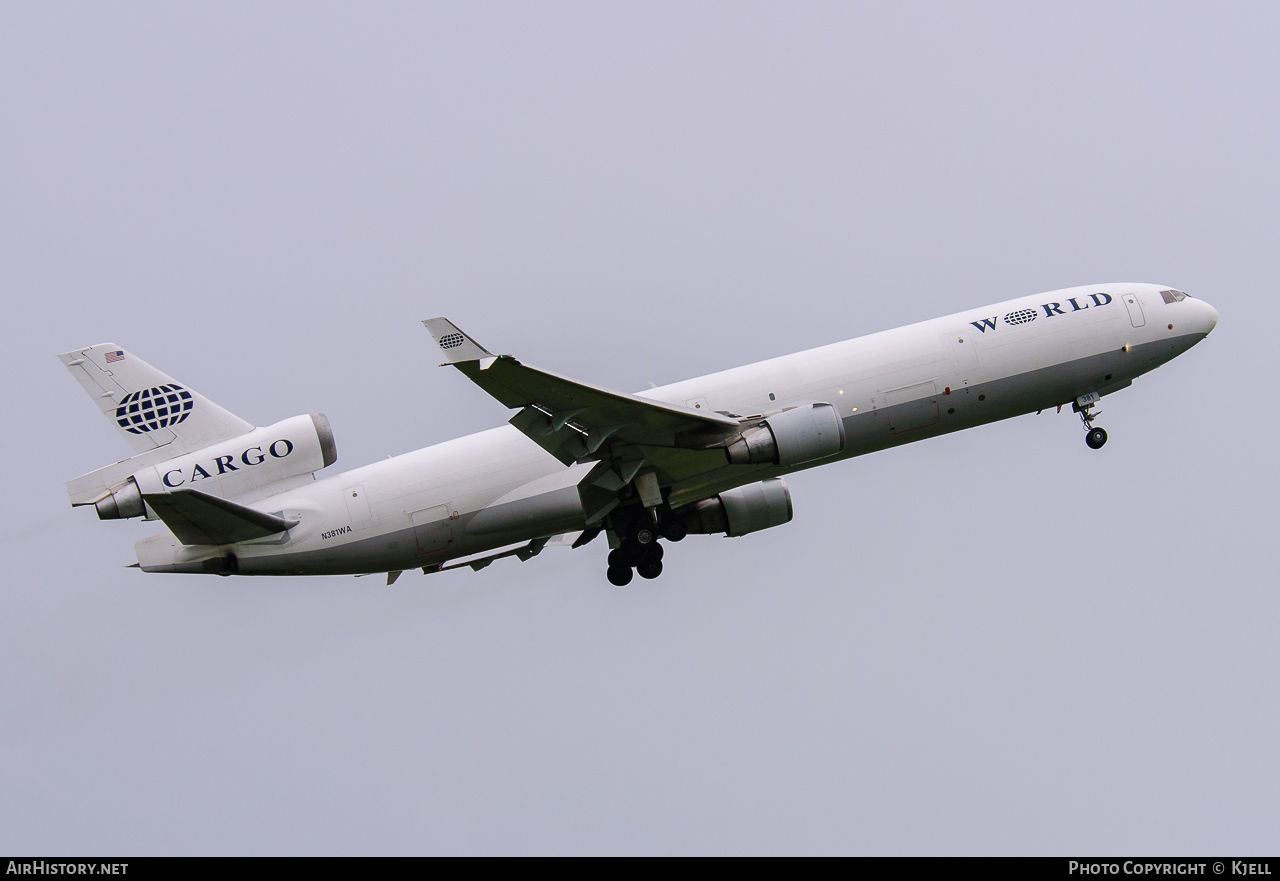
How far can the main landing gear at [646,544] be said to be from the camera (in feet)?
116


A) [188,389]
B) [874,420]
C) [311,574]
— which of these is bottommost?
[311,574]

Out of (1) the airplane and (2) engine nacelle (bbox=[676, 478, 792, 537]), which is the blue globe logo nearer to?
(1) the airplane

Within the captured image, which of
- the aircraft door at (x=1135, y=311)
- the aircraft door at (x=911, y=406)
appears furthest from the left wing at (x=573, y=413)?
the aircraft door at (x=1135, y=311)

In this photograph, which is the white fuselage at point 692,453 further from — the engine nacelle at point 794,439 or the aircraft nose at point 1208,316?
the aircraft nose at point 1208,316

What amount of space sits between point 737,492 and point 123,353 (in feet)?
59.2

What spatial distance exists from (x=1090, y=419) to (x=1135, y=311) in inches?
130

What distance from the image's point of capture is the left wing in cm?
2812

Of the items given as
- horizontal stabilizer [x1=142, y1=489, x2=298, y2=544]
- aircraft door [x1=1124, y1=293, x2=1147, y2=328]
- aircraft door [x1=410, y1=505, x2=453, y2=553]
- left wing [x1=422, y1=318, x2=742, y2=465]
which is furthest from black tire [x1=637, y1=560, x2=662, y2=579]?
aircraft door [x1=1124, y1=293, x2=1147, y2=328]

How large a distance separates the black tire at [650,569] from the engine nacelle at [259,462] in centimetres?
908

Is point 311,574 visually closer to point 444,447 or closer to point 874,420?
point 444,447
